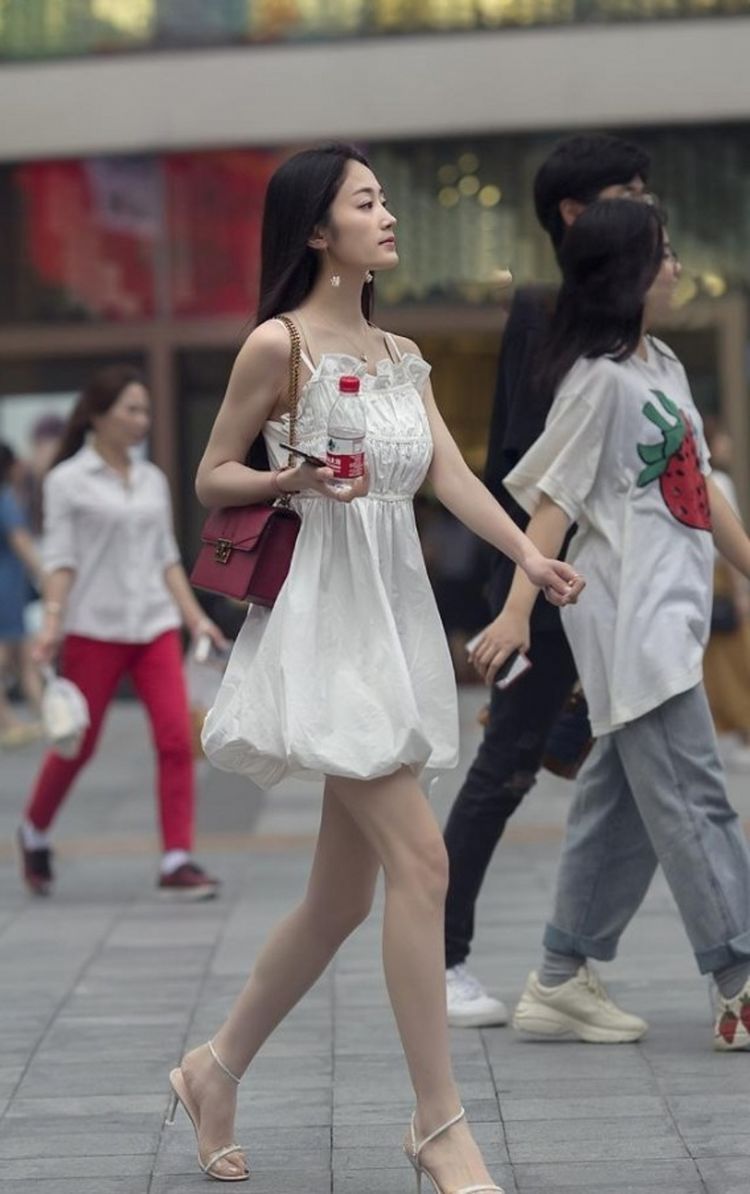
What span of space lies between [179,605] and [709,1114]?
13.0 ft

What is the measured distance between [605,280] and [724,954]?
58.0 inches

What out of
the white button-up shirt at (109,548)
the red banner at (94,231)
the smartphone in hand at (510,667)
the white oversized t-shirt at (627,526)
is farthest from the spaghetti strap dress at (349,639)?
the red banner at (94,231)

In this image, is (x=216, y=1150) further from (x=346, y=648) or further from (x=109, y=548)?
(x=109, y=548)

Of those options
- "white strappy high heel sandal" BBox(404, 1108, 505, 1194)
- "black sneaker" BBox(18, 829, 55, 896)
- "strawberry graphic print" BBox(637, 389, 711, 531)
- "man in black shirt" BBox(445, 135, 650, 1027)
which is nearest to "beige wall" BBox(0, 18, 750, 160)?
"black sneaker" BBox(18, 829, 55, 896)

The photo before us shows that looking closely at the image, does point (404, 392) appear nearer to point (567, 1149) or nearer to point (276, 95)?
point (567, 1149)

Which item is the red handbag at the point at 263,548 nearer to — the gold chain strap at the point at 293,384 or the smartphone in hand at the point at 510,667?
the gold chain strap at the point at 293,384

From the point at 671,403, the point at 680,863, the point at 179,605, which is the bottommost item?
the point at 179,605

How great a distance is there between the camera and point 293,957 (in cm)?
432

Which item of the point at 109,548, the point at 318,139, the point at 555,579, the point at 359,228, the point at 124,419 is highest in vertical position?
the point at 359,228

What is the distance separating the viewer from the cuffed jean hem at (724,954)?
514 centimetres

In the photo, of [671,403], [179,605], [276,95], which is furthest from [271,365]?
[276,95]

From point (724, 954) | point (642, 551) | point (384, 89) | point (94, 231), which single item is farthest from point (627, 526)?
point (94, 231)

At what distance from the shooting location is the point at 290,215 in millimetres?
4332

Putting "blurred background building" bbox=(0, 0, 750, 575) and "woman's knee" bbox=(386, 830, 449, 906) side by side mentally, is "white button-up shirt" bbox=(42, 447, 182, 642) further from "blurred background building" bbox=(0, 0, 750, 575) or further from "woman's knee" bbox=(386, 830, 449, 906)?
"blurred background building" bbox=(0, 0, 750, 575)
